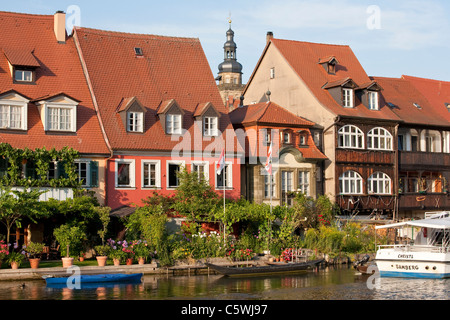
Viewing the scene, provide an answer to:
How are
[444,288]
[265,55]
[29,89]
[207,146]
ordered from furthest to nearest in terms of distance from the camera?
1. [265,55]
2. [207,146]
3. [29,89]
4. [444,288]

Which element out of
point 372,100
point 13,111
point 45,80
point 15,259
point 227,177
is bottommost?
point 15,259

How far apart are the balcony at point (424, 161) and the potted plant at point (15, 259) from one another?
100 ft

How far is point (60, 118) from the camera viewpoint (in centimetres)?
4256

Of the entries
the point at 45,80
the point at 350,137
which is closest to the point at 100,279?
the point at 45,80

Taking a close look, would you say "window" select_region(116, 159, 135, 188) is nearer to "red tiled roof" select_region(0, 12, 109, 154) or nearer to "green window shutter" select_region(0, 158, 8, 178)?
"red tiled roof" select_region(0, 12, 109, 154)

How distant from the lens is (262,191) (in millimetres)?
48281

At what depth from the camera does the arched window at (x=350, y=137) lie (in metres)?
52.8

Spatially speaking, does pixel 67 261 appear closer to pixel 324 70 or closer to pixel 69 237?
pixel 69 237

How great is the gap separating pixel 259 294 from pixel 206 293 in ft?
7.34

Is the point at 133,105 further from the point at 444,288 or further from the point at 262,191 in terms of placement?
the point at 444,288

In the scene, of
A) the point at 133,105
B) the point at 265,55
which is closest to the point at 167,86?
the point at 133,105

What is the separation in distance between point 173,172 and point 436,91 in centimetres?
2867

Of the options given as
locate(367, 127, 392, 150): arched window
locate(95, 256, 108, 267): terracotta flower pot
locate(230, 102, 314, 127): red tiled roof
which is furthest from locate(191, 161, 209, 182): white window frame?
locate(367, 127, 392, 150): arched window
